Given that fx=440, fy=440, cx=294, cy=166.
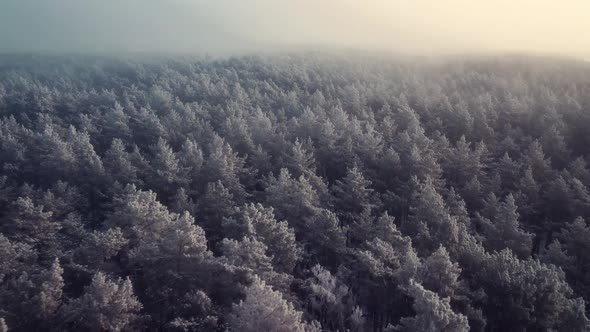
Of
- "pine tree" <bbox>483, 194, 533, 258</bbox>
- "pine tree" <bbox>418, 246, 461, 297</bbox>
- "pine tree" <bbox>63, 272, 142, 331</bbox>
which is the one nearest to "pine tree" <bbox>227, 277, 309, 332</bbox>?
"pine tree" <bbox>63, 272, 142, 331</bbox>

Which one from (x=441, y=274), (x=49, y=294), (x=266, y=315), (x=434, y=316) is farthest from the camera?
(x=441, y=274)

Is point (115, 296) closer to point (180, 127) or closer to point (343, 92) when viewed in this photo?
point (180, 127)

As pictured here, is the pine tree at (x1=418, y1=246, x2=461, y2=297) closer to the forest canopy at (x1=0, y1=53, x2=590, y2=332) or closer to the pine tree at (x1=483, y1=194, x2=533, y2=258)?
the forest canopy at (x1=0, y1=53, x2=590, y2=332)

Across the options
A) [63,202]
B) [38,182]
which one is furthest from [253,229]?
[38,182]

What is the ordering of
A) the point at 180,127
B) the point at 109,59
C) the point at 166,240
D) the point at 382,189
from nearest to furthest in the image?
the point at 166,240 < the point at 382,189 < the point at 180,127 < the point at 109,59

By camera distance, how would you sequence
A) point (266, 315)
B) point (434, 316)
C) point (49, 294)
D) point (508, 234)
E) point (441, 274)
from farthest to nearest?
point (508, 234) → point (441, 274) → point (49, 294) → point (434, 316) → point (266, 315)

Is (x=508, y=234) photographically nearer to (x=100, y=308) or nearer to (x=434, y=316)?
(x=434, y=316)

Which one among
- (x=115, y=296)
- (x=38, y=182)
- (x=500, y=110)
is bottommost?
(x=38, y=182)

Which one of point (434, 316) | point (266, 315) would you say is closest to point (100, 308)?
point (266, 315)

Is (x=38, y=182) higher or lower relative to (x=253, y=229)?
lower
